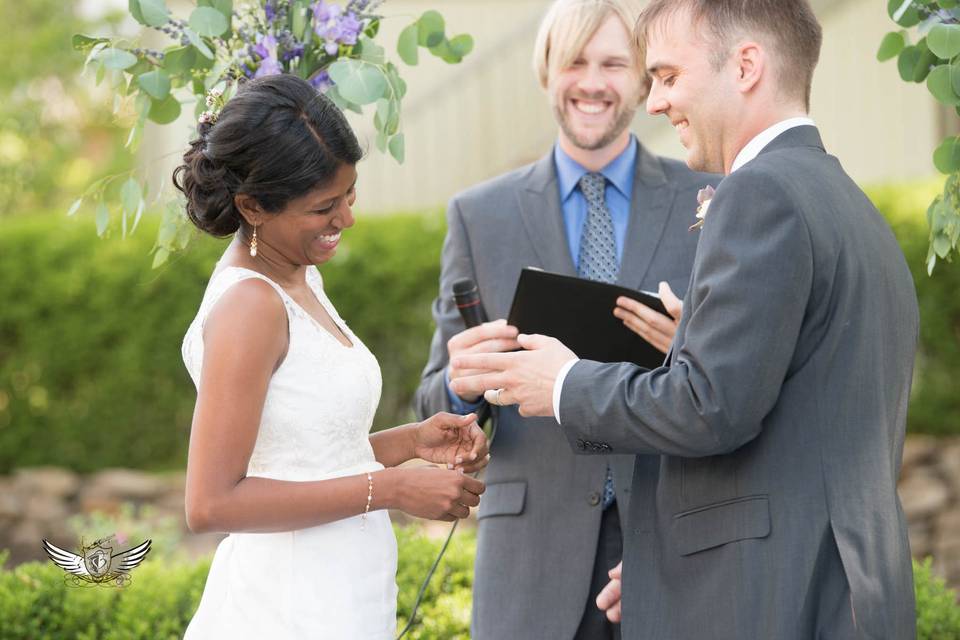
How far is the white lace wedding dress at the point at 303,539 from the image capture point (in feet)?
8.50

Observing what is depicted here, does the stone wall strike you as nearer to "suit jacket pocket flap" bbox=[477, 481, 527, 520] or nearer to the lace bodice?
"suit jacket pocket flap" bbox=[477, 481, 527, 520]

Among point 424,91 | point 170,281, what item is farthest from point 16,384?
point 424,91

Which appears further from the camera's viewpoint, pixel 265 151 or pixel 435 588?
pixel 435 588

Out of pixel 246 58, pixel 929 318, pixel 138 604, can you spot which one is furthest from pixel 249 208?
pixel 929 318

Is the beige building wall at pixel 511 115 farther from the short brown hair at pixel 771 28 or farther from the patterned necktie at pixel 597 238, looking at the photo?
the short brown hair at pixel 771 28

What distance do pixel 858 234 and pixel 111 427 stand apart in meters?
7.41

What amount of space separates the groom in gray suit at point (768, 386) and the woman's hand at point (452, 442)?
Answer: 1.38 feet

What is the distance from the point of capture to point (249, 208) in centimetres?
262

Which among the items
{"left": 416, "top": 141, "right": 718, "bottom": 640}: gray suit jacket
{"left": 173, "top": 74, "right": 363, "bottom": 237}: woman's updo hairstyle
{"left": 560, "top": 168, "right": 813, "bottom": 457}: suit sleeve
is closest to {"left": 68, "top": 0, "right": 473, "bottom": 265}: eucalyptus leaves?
{"left": 173, "top": 74, "right": 363, "bottom": 237}: woman's updo hairstyle

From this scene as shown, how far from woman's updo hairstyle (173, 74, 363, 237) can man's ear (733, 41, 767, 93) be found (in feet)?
2.80

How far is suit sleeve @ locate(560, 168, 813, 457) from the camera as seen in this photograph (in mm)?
2340

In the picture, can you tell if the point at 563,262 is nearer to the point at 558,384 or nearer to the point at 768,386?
the point at 558,384

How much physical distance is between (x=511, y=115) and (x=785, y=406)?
9048 millimetres

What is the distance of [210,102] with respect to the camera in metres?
2.85
